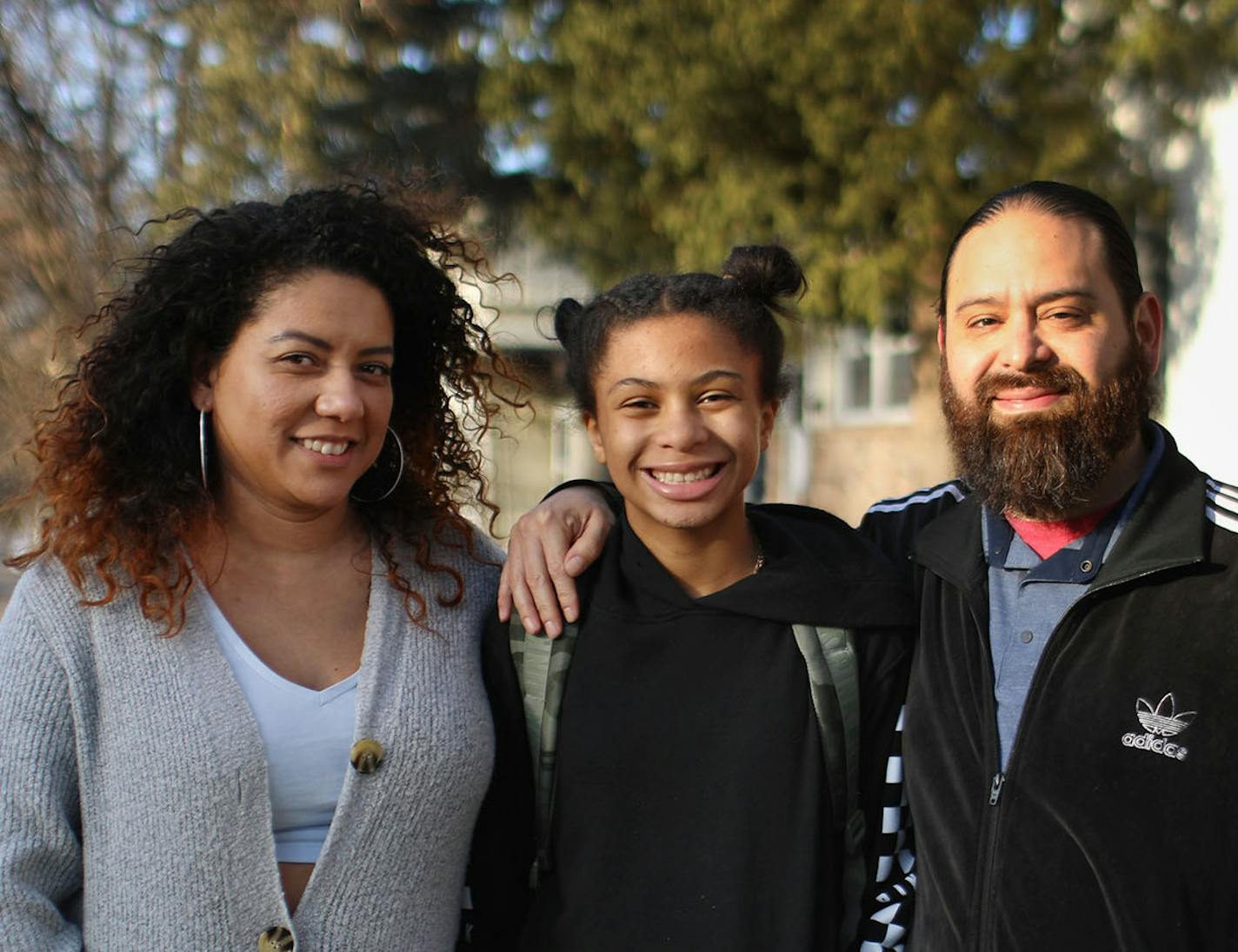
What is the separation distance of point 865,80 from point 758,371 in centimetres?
569

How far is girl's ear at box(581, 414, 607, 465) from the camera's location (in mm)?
2611

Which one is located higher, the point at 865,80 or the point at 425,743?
the point at 865,80

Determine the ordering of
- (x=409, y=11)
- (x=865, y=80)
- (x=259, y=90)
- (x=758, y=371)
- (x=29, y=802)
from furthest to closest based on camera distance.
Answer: (x=409, y=11) → (x=865, y=80) → (x=259, y=90) → (x=758, y=371) → (x=29, y=802)

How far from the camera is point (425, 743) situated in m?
2.23

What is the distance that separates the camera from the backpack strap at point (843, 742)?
2270 millimetres

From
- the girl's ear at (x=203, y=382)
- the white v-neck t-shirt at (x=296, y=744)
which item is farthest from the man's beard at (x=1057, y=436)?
the girl's ear at (x=203, y=382)

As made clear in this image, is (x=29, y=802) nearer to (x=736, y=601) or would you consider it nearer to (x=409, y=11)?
(x=736, y=601)

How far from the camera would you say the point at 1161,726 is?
198 cm

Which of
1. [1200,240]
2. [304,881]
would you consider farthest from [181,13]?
[1200,240]

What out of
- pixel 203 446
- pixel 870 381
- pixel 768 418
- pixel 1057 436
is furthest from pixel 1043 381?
pixel 870 381

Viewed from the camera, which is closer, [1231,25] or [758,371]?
[758,371]

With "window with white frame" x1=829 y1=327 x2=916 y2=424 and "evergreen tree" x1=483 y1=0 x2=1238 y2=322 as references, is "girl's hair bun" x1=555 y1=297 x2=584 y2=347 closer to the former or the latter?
"evergreen tree" x1=483 y1=0 x2=1238 y2=322

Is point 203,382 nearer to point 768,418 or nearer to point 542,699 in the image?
point 542,699

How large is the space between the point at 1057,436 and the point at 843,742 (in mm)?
740
